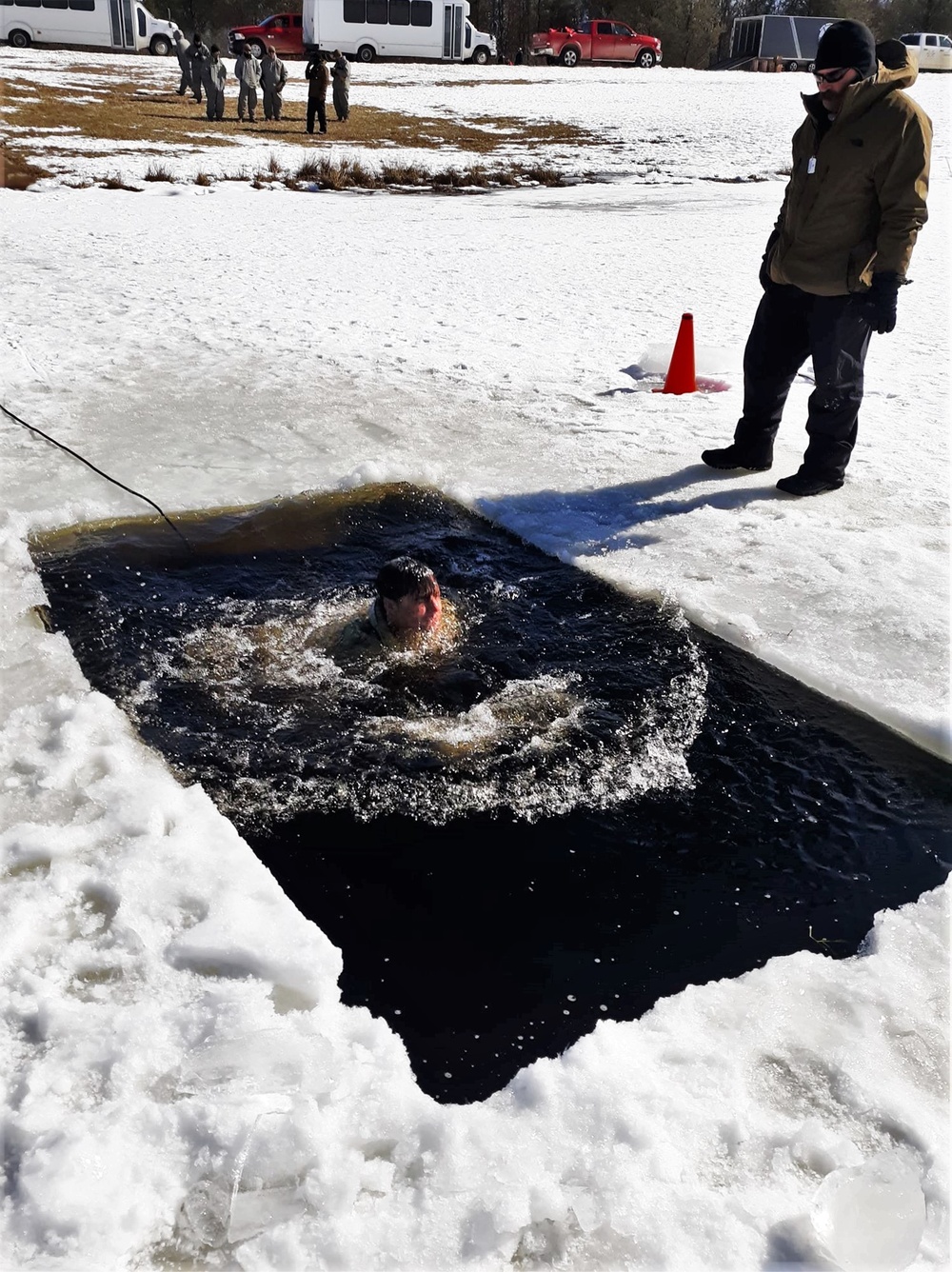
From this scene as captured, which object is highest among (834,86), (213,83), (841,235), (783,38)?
(783,38)

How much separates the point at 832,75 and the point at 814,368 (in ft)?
4.28

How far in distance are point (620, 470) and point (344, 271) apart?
20.4 feet

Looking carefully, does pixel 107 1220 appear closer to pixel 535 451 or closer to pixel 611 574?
pixel 611 574

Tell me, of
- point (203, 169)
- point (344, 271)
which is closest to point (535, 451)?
point (344, 271)

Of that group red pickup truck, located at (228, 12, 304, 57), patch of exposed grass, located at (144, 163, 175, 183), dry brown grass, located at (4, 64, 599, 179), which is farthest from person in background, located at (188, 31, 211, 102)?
red pickup truck, located at (228, 12, 304, 57)

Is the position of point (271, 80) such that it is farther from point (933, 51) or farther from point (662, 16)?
point (662, 16)

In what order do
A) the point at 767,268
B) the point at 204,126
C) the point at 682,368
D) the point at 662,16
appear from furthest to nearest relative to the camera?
the point at 662,16
the point at 204,126
the point at 682,368
the point at 767,268

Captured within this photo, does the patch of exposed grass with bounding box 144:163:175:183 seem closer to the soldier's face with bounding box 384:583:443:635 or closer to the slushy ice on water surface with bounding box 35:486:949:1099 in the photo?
the slushy ice on water surface with bounding box 35:486:949:1099

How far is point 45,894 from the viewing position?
9.22 feet

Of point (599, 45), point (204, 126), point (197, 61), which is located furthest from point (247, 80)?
point (599, 45)

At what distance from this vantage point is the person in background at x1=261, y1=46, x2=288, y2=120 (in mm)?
25391

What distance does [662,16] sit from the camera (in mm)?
54344

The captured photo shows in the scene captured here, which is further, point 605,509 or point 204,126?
point 204,126

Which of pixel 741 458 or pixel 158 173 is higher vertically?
pixel 158 173
